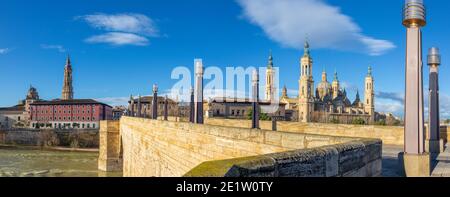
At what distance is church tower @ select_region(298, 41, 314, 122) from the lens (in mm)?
90438

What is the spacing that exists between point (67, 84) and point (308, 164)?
146 metres

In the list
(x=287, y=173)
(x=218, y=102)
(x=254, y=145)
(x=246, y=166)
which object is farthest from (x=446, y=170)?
(x=218, y=102)

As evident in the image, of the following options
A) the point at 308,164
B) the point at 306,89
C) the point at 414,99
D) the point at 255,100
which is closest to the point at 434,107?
the point at 255,100

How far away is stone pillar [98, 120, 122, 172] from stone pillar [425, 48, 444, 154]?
33.1 metres

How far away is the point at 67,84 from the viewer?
138375mm

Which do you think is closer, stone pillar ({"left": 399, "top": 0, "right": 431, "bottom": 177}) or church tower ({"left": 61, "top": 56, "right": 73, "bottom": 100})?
stone pillar ({"left": 399, "top": 0, "right": 431, "bottom": 177})

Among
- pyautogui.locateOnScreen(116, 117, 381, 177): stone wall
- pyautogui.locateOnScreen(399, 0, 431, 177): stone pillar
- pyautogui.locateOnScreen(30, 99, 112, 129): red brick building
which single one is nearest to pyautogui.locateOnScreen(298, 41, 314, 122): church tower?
pyautogui.locateOnScreen(30, 99, 112, 129): red brick building

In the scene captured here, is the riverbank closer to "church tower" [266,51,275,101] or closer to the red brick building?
the red brick building

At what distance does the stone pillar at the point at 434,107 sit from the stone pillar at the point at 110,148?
3307cm

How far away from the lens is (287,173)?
408 cm

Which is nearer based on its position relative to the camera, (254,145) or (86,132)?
(254,145)

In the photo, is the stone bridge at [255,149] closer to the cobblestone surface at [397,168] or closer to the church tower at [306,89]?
the cobblestone surface at [397,168]
